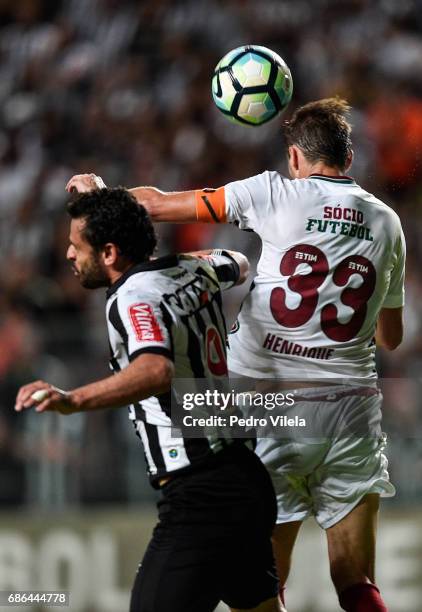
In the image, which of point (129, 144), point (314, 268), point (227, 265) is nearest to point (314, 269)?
point (314, 268)

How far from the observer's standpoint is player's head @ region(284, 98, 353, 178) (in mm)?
4359

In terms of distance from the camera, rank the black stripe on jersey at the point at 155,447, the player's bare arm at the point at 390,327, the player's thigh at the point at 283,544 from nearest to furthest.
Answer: the black stripe on jersey at the point at 155,447 < the player's thigh at the point at 283,544 < the player's bare arm at the point at 390,327

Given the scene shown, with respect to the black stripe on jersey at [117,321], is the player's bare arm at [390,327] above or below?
above

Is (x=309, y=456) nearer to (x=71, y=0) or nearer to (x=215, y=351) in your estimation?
(x=215, y=351)

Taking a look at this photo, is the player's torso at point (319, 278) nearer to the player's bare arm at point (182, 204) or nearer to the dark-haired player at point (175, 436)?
the player's bare arm at point (182, 204)

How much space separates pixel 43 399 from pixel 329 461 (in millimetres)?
1505

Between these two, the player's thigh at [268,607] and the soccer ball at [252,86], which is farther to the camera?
the soccer ball at [252,86]

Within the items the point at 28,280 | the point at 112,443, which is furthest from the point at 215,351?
the point at 28,280

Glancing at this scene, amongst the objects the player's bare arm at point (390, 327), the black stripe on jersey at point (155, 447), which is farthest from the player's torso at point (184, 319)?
the player's bare arm at point (390, 327)

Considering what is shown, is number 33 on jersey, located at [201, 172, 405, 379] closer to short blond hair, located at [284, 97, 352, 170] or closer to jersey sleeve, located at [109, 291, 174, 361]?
short blond hair, located at [284, 97, 352, 170]

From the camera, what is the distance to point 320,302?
4.30 m

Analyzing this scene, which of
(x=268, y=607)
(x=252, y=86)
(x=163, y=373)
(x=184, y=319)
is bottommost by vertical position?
(x=268, y=607)

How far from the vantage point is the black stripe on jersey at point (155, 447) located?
12.4 ft

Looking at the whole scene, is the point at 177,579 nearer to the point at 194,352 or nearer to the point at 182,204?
the point at 194,352
